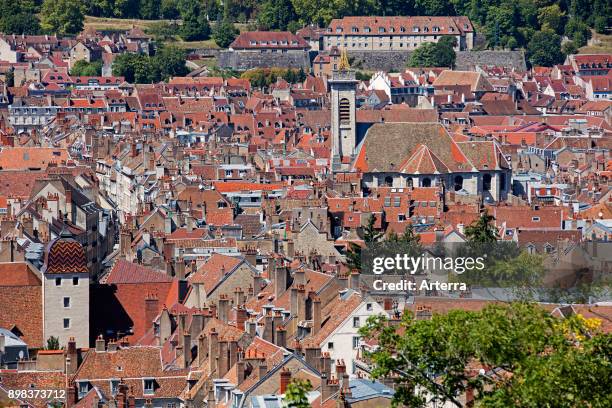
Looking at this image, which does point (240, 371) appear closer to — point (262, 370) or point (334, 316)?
point (262, 370)

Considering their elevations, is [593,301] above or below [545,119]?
above

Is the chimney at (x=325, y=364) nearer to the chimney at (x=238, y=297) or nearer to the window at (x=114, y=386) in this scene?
the window at (x=114, y=386)

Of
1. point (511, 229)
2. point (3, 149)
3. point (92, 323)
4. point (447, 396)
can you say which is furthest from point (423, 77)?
point (447, 396)

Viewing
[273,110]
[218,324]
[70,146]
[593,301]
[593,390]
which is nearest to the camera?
[593,390]

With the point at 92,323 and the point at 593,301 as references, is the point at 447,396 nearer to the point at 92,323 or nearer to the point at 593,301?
the point at 593,301

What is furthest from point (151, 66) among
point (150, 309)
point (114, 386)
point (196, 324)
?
point (114, 386)

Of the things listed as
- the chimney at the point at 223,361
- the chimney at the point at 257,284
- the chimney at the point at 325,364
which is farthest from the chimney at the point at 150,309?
the chimney at the point at 325,364

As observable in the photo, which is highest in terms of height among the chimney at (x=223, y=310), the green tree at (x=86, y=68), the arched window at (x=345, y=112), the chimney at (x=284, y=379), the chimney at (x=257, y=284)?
the chimney at (x=284, y=379)
